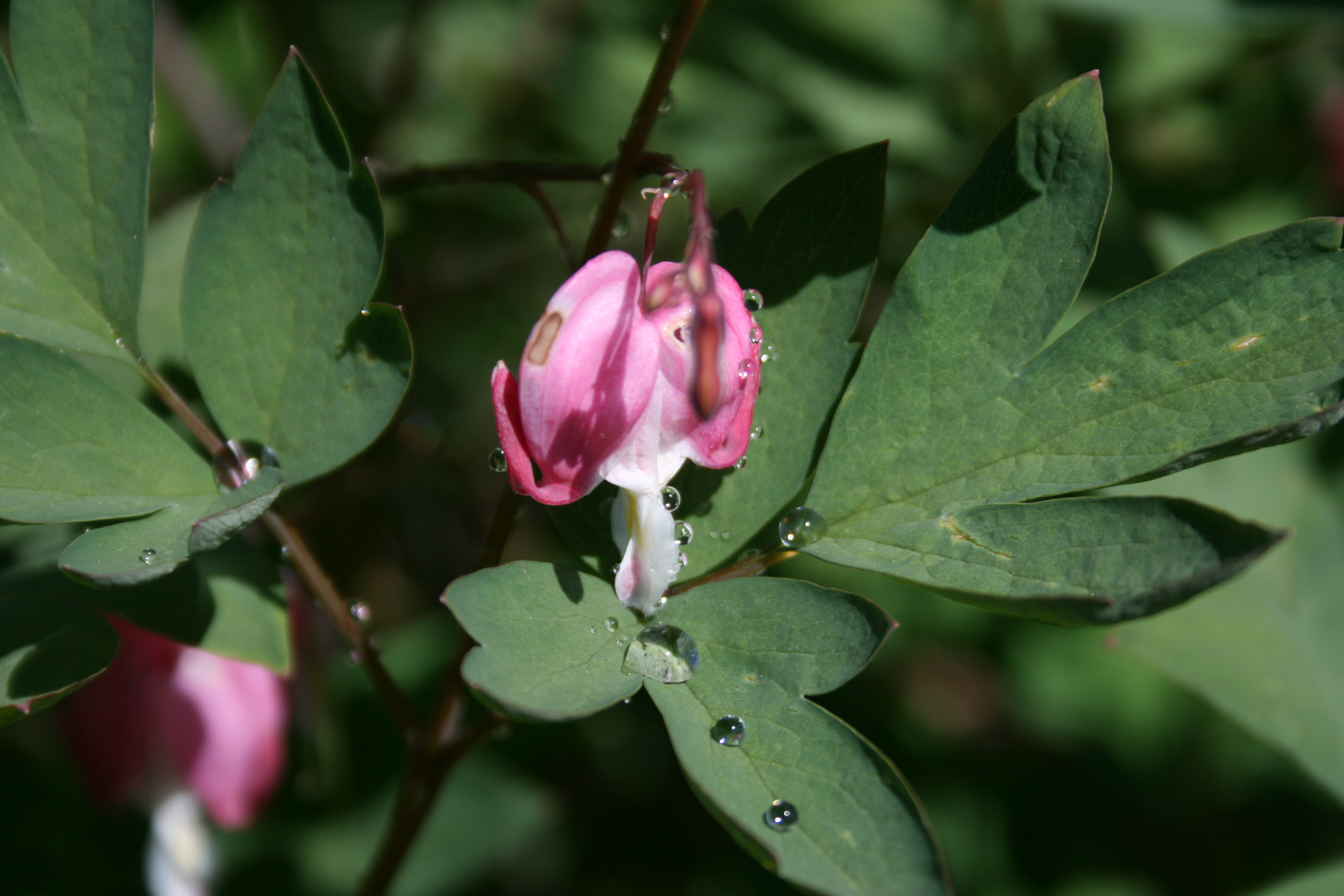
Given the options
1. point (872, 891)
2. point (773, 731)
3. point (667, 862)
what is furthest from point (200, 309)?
point (667, 862)

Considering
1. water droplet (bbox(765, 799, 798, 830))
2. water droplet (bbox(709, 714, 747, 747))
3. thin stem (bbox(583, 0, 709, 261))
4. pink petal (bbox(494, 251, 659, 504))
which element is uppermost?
thin stem (bbox(583, 0, 709, 261))

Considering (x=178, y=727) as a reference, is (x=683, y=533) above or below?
above

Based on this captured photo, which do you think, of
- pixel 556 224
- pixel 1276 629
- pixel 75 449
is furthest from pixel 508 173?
pixel 1276 629

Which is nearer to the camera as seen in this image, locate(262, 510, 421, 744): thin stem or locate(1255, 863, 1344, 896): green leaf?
locate(262, 510, 421, 744): thin stem

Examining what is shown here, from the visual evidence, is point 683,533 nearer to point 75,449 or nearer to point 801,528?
point 801,528

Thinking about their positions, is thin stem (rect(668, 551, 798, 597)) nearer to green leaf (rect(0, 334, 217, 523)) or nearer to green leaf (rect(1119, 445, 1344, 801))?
green leaf (rect(0, 334, 217, 523))

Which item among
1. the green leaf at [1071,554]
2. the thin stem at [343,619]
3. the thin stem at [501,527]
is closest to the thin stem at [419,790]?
the thin stem at [343,619]

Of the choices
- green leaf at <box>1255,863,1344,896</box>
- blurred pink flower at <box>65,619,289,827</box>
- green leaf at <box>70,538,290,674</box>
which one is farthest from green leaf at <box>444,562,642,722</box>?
green leaf at <box>1255,863,1344,896</box>
